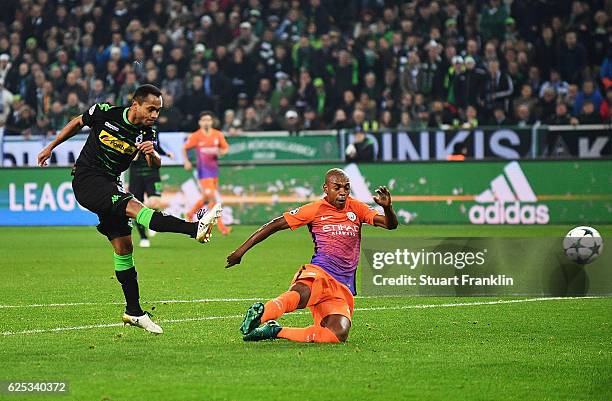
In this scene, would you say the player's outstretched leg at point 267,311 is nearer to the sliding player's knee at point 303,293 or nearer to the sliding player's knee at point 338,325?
the sliding player's knee at point 303,293

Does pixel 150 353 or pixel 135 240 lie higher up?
pixel 150 353

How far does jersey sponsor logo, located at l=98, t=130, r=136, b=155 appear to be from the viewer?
29.4 feet

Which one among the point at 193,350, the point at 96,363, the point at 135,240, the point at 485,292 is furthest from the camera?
the point at 135,240

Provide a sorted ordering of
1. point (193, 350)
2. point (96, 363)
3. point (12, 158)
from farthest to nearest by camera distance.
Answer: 1. point (12, 158)
2. point (193, 350)
3. point (96, 363)

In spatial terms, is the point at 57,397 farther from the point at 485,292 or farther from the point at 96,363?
the point at 485,292

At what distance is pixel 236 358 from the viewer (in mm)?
7672

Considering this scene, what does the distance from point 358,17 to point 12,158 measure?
26.9ft

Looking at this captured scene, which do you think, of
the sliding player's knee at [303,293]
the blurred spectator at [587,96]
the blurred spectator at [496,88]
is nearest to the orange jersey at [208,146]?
the blurred spectator at [496,88]

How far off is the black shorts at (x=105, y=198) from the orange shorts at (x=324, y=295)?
1.42 metres

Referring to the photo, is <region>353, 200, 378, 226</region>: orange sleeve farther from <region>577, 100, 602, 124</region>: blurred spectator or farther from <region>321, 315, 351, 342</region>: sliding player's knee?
<region>577, 100, 602, 124</region>: blurred spectator

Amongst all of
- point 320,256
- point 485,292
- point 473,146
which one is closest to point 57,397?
point 320,256

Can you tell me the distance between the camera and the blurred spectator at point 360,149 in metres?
21.9

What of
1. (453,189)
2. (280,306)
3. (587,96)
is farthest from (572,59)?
(280,306)

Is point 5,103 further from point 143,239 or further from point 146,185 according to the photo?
point 146,185
